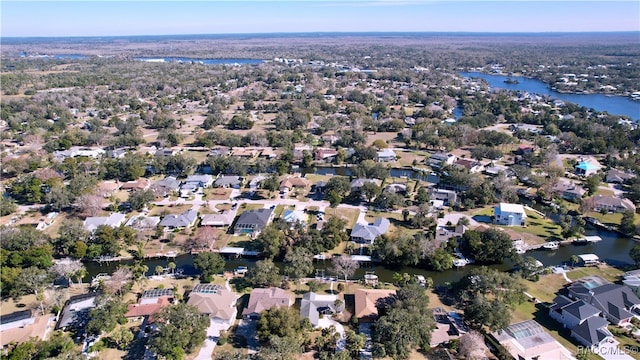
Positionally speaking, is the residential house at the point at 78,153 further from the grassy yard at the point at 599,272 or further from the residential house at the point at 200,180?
the grassy yard at the point at 599,272

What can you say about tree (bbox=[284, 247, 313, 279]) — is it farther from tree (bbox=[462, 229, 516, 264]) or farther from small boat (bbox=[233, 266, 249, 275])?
tree (bbox=[462, 229, 516, 264])

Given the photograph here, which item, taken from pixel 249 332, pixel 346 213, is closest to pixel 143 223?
pixel 249 332

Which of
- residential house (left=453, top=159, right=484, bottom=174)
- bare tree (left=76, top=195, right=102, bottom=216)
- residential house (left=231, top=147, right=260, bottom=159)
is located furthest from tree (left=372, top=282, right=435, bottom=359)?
residential house (left=231, top=147, right=260, bottom=159)

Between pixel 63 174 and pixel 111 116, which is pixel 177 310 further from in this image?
pixel 111 116

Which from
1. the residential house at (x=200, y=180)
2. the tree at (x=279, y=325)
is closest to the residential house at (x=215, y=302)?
the tree at (x=279, y=325)

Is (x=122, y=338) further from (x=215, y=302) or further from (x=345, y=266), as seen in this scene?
(x=345, y=266)
